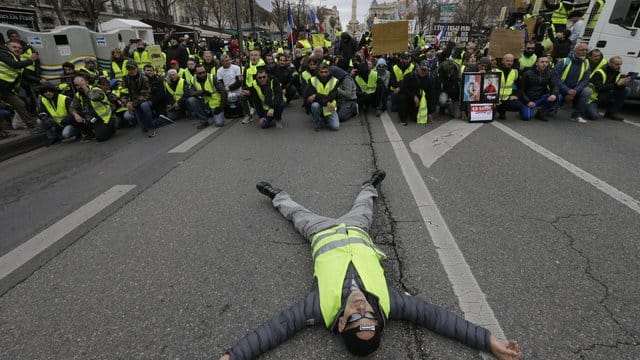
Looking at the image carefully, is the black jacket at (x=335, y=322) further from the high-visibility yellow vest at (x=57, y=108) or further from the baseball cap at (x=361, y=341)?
the high-visibility yellow vest at (x=57, y=108)

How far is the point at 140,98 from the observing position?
761 centimetres

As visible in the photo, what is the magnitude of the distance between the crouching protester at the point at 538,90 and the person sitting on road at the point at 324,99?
13.1ft

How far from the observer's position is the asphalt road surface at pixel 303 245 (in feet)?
7.43

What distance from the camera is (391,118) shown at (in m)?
8.09

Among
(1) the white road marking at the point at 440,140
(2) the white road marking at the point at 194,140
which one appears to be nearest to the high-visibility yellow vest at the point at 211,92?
(2) the white road marking at the point at 194,140

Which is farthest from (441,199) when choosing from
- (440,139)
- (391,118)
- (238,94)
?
(238,94)

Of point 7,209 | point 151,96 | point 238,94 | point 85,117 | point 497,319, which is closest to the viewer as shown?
point 497,319

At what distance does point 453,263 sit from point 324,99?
5.08m

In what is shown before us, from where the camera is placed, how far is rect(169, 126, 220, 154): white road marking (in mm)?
6344

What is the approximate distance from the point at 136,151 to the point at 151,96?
2.14 meters

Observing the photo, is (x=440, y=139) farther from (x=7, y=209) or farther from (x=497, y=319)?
(x=7, y=209)

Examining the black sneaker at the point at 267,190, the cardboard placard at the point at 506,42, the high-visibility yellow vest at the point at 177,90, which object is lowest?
the black sneaker at the point at 267,190

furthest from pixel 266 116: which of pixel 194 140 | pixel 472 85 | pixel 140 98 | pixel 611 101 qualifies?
pixel 611 101

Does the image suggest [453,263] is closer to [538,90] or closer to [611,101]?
[538,90]
